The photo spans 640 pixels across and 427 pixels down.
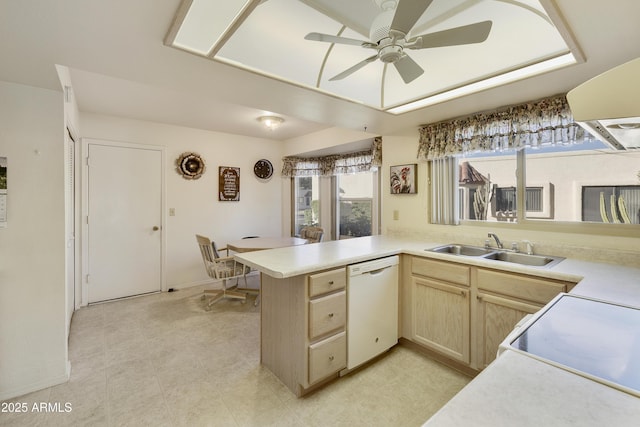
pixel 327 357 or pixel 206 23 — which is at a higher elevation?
pixel 206 23

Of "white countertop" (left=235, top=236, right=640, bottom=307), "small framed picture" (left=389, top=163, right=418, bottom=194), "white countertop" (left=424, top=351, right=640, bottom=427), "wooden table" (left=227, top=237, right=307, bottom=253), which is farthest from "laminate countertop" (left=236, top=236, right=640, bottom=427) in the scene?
"wooden table" (left=227, top=237, right=307, bottom=253)

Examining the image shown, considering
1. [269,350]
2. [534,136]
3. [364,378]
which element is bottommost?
[364,378]

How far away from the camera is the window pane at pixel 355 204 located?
14.1ft

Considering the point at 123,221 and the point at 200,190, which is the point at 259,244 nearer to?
the point at 200,190

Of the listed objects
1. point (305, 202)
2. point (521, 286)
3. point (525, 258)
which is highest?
point (305, 202)

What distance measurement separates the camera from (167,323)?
9.69 feet

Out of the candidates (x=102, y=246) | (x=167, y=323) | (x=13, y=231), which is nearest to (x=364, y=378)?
(x=167, y=323)

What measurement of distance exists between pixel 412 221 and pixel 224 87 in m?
2.20

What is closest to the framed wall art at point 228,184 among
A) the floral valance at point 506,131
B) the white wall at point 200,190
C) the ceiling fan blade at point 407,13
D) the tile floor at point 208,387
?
the white wall at point 200,190

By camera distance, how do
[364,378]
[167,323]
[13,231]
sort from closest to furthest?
[13,231]
[364,378]
[167,323]

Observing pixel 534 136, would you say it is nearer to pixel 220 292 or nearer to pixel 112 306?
pixel 220 292

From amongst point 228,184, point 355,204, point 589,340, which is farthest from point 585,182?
point 228,184

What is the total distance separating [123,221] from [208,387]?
104 inches

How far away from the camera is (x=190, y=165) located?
4.08 metres
